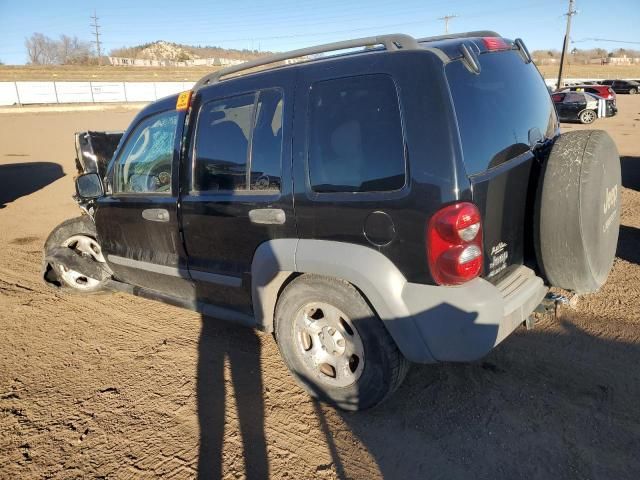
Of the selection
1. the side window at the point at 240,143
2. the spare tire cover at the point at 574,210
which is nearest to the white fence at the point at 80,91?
the side window at the point at 240,143

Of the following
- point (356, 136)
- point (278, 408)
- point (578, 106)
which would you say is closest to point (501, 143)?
point (356, 136)

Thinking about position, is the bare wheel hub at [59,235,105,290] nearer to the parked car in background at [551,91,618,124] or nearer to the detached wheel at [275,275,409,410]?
the detached wheel at [275,275,409,410]

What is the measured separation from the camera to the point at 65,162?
14.5m

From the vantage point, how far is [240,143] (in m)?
3.02

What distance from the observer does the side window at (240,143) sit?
2850 millimetres

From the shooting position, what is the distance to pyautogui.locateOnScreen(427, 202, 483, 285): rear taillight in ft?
7.36

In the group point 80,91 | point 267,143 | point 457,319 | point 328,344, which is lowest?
point 328,344

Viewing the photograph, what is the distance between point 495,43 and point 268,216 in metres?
1.71

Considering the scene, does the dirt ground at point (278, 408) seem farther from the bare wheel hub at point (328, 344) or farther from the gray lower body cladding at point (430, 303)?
the gray lower body cladding at point (430, 303)

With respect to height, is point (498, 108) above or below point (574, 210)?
above

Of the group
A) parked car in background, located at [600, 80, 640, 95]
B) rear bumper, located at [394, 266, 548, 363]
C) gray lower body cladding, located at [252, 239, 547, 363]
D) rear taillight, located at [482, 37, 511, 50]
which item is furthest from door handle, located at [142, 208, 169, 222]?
parked car in background, located at [600, 80, 640, 95]

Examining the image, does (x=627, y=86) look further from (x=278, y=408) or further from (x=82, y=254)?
(x=278, y=408)

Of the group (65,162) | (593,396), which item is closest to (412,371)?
(593,396)

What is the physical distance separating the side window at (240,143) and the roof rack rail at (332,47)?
0.23 m
